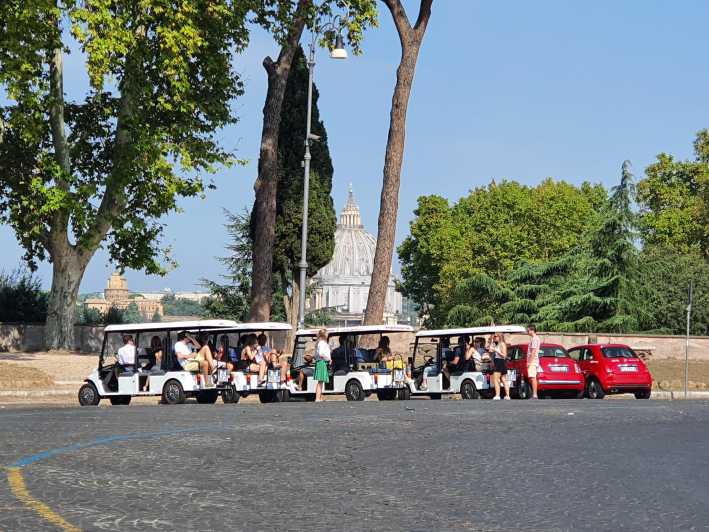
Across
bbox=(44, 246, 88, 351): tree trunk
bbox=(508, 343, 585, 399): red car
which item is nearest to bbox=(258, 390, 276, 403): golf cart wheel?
bbox=(508, 343, 585, 399): red car

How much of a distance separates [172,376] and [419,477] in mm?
16629

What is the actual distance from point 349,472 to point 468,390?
18.1 meters

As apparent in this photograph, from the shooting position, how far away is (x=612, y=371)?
3400 cm

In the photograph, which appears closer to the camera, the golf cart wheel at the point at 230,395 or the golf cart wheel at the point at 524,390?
the golf cart wheel at the point at 230,395

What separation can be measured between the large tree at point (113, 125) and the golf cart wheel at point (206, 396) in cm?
1101

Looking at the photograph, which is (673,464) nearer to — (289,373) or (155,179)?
(289,373)

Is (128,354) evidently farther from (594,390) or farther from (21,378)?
(594,390)

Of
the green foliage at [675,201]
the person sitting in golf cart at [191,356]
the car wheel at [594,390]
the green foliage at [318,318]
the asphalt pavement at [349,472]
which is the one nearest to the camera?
the asphalt pavement at [349,472]

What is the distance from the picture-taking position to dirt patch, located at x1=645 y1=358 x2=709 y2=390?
44406 millimetres

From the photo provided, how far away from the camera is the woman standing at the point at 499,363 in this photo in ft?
94.2

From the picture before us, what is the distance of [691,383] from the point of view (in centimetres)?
4481

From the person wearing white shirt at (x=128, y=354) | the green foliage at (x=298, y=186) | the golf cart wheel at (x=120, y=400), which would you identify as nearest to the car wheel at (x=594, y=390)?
the golf cart wheel at (x=120, y=400)

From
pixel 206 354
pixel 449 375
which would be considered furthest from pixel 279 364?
pixel 449 375

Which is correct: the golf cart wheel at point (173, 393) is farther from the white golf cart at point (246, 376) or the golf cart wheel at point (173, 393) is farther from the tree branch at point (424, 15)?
the tree branch at point (424, 15)
